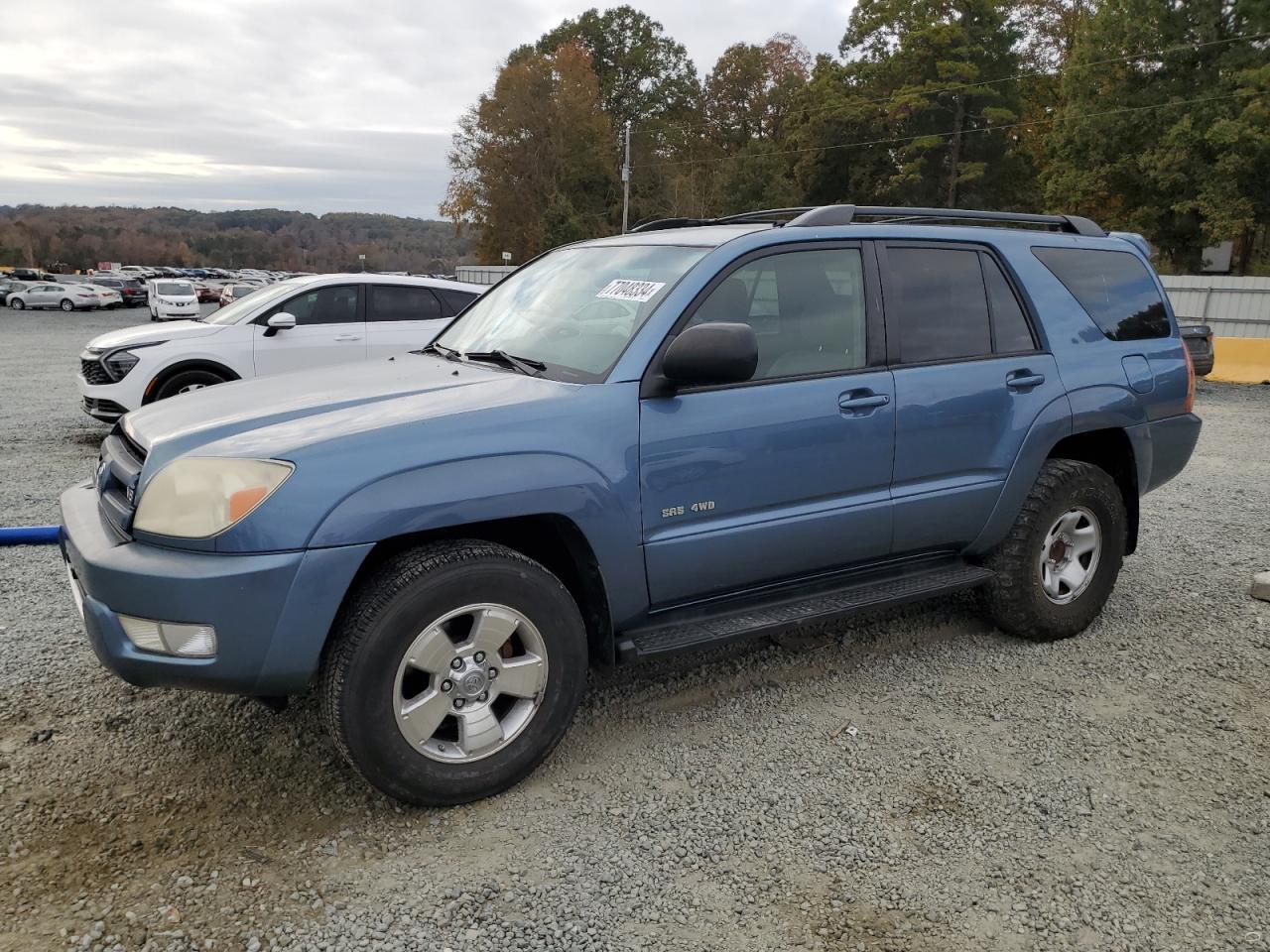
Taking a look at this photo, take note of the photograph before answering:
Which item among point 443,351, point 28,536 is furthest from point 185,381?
point 443,351

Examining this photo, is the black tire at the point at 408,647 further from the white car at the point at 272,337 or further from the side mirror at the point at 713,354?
the white car at the point at 272,337

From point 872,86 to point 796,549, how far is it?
5151 cm

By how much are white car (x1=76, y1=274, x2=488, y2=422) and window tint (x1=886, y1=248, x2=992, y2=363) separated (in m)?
5.56

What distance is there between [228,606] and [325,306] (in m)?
7.04

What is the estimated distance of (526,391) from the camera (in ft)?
10.2

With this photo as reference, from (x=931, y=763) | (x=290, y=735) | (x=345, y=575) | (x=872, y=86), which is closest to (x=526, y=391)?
(x=345, y=575)

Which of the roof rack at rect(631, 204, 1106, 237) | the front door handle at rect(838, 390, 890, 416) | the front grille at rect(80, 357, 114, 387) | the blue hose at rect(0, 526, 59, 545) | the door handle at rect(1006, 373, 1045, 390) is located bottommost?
the blue hose at rect(0, 526, 59, 545)

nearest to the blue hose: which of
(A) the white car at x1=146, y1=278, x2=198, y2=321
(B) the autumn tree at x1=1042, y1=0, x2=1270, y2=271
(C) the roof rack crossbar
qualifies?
(C) the roof rack crossbar

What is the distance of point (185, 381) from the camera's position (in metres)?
8.46

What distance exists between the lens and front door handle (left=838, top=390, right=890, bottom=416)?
3504 mm

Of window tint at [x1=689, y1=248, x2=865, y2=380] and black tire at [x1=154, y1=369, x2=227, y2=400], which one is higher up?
window tint at [x1=689, y1=248, x2=865, y2=380]

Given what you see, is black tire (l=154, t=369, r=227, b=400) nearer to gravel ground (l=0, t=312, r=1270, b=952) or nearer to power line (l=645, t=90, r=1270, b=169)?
gravel ground (l=0, t=312, r=1270, b=952)

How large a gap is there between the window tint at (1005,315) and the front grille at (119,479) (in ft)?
11.1

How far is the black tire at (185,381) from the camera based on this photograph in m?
8.37
